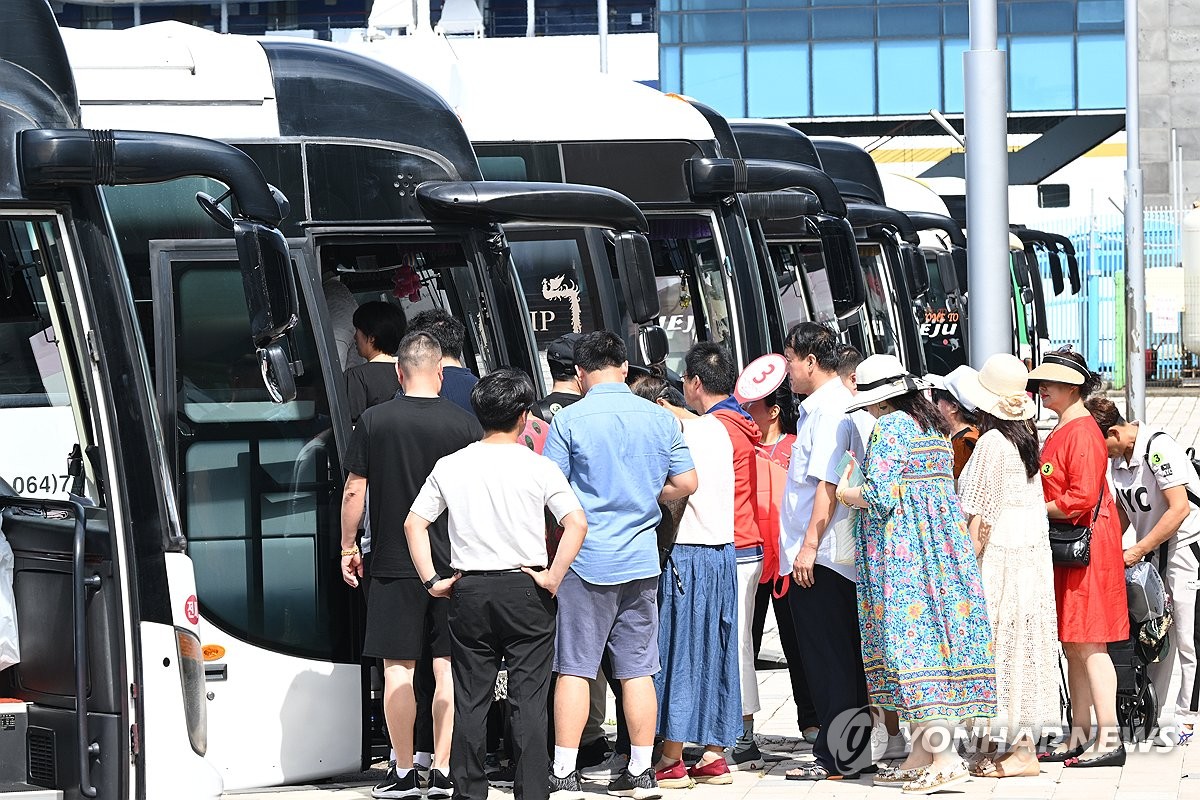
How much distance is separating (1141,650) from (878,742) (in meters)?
1.19

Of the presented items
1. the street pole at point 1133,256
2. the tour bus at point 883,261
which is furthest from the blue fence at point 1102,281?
the tour bus at point 883,261

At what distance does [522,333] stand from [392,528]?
5.65 feet

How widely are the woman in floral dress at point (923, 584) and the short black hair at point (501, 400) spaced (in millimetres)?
1416

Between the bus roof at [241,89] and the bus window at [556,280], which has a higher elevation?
the bus roof at [241,89]

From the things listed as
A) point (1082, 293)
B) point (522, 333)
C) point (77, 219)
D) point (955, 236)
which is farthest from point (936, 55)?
point (77, 219)

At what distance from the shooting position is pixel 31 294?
237 inches

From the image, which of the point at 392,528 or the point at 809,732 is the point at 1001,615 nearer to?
the point at 809,732

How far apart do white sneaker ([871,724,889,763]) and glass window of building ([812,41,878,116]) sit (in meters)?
40.7

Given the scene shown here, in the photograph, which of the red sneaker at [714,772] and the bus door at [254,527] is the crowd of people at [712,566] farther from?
the bus door at [254,527]

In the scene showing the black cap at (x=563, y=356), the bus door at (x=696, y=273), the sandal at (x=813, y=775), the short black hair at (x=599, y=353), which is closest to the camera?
the short black hair at (x=599, y=353)

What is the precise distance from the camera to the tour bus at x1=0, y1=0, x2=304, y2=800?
4.89 metres

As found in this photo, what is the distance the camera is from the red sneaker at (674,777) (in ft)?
24.5

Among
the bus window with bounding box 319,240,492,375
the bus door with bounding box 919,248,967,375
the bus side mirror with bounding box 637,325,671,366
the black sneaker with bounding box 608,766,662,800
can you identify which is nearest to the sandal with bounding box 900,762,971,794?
the black sneaker with bounding box 608,766,662,800

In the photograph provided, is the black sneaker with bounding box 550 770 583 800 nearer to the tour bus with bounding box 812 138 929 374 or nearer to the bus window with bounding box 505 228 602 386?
the bus window with bounding box 505 228 602 386
